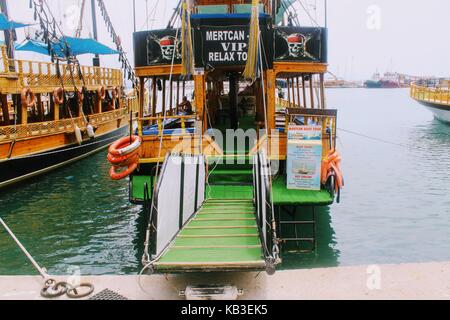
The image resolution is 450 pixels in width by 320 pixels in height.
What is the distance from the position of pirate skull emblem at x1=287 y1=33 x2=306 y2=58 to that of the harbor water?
4.10 m

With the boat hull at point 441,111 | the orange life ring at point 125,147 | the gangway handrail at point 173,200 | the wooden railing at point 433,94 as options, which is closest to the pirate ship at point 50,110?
the orange life ring at point 125,147

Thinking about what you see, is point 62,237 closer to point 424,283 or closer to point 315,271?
point 315,271

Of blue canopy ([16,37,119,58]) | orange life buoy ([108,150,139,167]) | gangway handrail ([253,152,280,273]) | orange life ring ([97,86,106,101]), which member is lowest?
gangway handrail ([253,152,280,273])

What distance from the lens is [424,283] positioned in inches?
220

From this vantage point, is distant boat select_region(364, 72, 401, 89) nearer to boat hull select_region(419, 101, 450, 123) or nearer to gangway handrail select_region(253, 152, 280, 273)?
boat hull select_region(419, 101, 450, 123)

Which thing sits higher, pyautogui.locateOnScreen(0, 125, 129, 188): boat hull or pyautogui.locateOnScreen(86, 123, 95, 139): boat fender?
pyautogui.locateOnScreen(86, 123, 95, 139): boat fender

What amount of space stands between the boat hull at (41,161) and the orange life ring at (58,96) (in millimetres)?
2034

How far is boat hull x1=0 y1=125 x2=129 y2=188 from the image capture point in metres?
15.1

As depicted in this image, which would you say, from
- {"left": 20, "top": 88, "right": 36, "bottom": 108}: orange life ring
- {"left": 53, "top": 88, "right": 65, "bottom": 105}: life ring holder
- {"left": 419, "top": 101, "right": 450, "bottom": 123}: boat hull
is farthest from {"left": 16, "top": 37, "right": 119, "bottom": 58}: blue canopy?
{"left": 419, "top": 101, "right": 450, "bottom": 123}: boat hull

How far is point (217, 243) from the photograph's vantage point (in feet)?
20.7

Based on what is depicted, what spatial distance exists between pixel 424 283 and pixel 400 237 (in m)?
5.15

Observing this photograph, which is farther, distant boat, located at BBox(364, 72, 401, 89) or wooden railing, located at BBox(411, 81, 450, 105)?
distant boat, located at BBox(364, 72, 401, 89)
